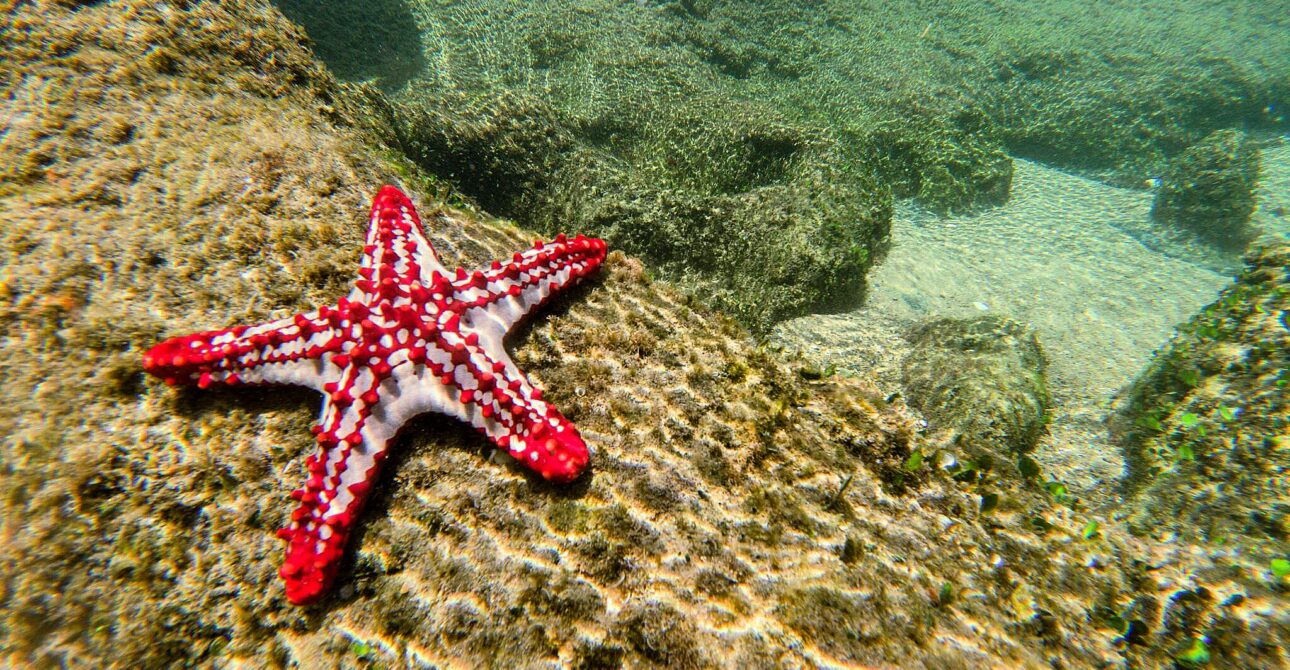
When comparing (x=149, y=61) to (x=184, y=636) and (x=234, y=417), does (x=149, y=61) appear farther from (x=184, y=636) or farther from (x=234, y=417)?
(x=184, y=636)

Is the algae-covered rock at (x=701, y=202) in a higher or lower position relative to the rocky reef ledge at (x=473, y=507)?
higher

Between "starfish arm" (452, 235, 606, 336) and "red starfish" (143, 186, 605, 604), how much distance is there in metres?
0.06

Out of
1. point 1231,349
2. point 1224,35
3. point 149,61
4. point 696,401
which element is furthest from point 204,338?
point 1224,35

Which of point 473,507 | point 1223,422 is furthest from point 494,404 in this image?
point 1223,422

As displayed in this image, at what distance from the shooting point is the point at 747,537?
198 centimetres

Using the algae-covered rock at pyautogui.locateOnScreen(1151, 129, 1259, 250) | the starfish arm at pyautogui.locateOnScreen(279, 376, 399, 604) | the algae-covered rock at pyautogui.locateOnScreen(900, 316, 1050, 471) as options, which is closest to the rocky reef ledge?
the starfish arm at pyautogui.locateOnScreen(279, 376, 399, 604)

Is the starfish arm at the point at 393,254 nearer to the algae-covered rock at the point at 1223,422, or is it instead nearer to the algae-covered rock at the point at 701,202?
the algae-covered rock at the point at 701,202

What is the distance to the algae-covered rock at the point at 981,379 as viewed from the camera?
14.1 feet

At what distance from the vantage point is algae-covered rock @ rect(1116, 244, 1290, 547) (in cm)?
273

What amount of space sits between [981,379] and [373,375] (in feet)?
17.3

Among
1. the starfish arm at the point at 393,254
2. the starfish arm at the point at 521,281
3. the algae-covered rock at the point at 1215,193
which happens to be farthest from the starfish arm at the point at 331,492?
the algae-covered rock at the point at 1215,193

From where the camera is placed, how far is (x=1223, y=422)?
333 cm

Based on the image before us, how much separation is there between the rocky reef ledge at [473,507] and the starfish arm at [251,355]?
18 centimetres

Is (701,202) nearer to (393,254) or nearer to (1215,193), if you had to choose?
(393,254)
